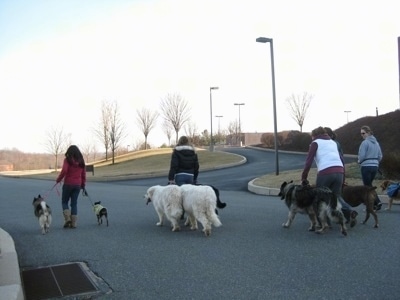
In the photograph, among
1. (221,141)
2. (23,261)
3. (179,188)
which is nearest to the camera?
(23,261)

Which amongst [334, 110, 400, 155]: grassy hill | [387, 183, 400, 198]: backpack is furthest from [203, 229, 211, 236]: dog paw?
[334, 110, 400, 155]: grassy hill

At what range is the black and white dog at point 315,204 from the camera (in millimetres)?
7770

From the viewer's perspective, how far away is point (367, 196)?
869 centimetres

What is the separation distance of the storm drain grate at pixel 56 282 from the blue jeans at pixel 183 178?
3633 mm

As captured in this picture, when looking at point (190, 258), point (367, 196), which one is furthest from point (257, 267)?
point (367, 196)

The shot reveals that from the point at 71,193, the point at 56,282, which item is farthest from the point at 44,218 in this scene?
the point at 56,282

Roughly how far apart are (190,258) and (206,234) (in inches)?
65.6

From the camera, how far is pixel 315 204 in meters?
7.93

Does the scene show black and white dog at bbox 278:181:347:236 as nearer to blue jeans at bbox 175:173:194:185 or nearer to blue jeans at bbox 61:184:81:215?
blue jeans at bbox 175:173:194:185

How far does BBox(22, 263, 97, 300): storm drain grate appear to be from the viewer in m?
5.28

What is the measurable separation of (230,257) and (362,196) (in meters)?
3.58

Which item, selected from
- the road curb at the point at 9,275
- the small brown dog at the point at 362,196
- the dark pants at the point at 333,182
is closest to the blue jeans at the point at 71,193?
the road curb at the point at 9,275

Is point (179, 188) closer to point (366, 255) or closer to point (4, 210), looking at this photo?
point (366, 255)

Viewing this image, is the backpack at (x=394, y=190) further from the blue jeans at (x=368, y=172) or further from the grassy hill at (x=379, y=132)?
the grassy hill at (x=379, y=132)
